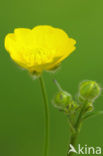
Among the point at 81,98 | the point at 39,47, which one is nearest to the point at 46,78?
the point at 39,47

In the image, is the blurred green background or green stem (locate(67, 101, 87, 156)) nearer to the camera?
green stem (locate(67, 101, 87, 156))

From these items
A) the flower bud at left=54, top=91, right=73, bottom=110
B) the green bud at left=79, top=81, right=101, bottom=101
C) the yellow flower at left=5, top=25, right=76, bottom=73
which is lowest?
the flower bud at left=54, top=91, right=73, bottom=110

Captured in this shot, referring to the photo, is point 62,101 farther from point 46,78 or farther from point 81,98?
point 46,78

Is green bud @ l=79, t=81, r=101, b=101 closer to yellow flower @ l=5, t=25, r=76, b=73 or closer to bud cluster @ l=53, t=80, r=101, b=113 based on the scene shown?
bud cluster @ l=53, t=80, r=101, b=113

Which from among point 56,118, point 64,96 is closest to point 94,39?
point 56,118

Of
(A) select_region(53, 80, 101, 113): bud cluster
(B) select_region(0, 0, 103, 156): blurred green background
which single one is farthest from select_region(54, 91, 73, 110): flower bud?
(B) select_region(0, 0, 103, 156): blurred green background

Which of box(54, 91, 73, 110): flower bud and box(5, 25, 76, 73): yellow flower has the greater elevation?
box(5, 25, 76, 73): yellow flower

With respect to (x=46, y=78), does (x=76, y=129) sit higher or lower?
lower

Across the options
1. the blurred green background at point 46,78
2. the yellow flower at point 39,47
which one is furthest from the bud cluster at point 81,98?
the blurred green background at point 46,78
